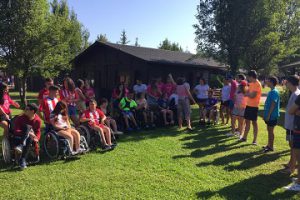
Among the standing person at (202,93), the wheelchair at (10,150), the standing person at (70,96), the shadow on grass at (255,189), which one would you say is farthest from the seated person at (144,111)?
the shadow on grass at (255,189)

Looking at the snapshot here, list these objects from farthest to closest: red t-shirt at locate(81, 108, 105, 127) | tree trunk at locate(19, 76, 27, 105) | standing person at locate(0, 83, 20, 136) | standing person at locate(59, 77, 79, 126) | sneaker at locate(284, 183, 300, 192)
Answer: tree trunk at locate(19, 76, 27, 105), standing person at locate(59, 77, 79, 126), red t-shirt at locate(81, 108, 105, 127), standing person at locate(0, 83, 20, 136), sneaker at locate(284, 183, 300, 192)

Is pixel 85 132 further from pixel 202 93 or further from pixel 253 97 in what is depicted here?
pixel 202 93

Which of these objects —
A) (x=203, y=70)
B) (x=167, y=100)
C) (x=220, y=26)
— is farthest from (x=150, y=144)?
(x=203, y=70)

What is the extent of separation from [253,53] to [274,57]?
3.72m

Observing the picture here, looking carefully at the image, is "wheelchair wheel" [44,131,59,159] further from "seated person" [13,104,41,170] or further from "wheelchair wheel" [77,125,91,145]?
"wheelchair wheel" [77,125,91,145]

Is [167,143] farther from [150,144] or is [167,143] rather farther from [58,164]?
[58,164]

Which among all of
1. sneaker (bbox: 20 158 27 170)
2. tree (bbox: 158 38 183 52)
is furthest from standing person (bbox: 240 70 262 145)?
tree (bbox: 158 38 183 52)

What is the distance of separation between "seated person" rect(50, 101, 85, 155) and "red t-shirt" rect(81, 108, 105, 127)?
63 cm

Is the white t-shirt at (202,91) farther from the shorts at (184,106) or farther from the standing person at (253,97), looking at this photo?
the standing person at (253,97)

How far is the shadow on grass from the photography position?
4.49 m

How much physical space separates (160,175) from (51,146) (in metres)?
2.48

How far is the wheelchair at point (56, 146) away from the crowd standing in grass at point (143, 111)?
0.33ft

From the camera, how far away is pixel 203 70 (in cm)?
2089

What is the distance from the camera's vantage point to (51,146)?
616cm
